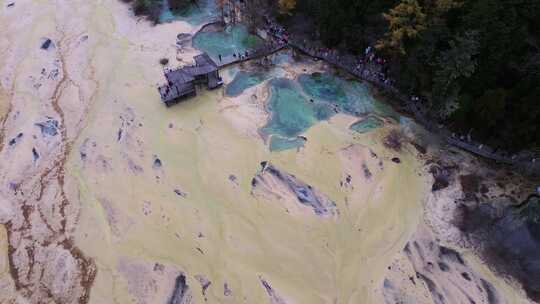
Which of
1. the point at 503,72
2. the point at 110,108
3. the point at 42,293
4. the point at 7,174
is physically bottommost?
the point at 42,293

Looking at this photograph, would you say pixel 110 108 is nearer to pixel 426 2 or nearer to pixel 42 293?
pixel 42 293

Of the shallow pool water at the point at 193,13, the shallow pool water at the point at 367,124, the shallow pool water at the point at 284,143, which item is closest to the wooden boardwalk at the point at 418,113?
the shallow pool water at the point at 367,124

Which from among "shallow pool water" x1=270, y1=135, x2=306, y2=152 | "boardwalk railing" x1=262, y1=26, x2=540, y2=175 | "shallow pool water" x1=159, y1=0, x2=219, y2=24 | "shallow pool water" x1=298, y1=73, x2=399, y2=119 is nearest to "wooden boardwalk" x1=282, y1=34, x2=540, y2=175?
"boardwalk railing" x1=262, y1=26, x2=540, y2=175

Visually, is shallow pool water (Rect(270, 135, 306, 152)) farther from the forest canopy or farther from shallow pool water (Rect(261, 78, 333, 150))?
the forest canopy

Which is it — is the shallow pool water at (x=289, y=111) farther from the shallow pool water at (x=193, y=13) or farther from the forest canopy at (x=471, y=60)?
the shallow pool water at (x=193, y=13)

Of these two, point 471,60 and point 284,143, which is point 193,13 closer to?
point 284,143

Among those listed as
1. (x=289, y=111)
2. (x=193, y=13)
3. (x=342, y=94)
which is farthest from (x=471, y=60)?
(x=193, y=13)

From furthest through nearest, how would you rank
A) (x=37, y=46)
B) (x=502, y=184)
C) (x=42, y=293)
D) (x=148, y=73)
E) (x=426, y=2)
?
(x=37, y=46) < (x=148, y=73) < (x=426, y=2) < (x=502, y=184) < (x=42, y=293)

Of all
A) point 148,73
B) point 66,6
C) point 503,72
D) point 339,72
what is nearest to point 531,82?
point 503,72
